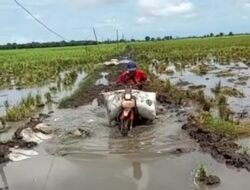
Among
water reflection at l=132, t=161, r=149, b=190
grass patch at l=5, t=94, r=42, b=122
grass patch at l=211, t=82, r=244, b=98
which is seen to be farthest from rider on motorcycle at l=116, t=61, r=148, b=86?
grass patch at l=211, t=82, r=244, b=98

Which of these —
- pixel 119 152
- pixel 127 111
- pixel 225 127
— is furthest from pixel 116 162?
pixel 225 127

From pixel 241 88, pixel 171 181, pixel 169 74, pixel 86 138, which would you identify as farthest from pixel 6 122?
pixel 169 74

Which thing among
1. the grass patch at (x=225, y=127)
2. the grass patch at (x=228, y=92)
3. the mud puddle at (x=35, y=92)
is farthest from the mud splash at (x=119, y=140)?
the mud puddle at (x=35, y=92)

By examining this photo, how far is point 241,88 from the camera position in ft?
62.8

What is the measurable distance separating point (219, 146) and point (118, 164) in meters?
2.03

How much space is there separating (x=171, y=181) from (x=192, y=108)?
22.8 feet

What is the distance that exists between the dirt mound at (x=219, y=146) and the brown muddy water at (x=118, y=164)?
0.59 feet

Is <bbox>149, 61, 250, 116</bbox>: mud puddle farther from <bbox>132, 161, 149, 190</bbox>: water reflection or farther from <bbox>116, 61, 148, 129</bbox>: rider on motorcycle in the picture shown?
<bbox>132, 161, 149, 190</bbox>: water reflection

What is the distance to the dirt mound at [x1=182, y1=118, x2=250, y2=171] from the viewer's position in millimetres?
8594

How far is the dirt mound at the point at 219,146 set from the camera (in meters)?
8.59

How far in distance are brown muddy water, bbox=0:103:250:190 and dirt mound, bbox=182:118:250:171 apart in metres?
0.18

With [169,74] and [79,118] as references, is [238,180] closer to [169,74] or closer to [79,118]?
[79,118]

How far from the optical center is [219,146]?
31.3ft

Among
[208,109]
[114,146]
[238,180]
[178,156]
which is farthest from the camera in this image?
[208,109]
